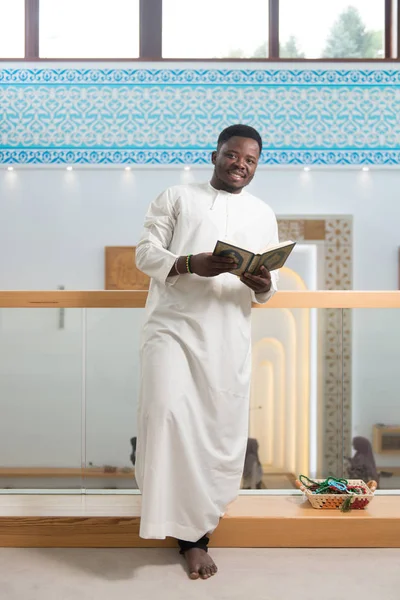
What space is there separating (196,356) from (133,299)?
1.93 feet

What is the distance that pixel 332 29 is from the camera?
625 cm

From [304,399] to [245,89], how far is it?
12.0 ft

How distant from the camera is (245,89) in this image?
6047 mm

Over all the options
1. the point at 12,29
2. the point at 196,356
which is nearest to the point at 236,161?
the point at 196,356

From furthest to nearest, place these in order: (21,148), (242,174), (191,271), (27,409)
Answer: (21,148) < (27,409) < (242,174) < (191,271)

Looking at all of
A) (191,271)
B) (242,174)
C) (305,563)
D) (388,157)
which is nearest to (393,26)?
(388,157)

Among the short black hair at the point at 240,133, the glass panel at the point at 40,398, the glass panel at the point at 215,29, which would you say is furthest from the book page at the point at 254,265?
the glass panel at the point at 215,29

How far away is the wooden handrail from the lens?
10.0 ft

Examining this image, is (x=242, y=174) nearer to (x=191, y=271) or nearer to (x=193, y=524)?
(x=191, y=271)

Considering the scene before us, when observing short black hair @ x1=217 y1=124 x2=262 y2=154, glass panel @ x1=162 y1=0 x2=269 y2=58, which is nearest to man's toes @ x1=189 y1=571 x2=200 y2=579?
short black hair @ x1=217 y1=124 x2=262 y2=154

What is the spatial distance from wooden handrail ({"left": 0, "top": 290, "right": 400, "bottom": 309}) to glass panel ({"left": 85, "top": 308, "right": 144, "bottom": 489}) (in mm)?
95

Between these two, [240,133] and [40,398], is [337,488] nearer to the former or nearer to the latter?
[40,398]

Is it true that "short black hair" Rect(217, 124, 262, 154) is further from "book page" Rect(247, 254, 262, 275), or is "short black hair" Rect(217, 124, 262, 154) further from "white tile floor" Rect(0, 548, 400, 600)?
"white tile floor" Rect(0, 548, 400, 600)

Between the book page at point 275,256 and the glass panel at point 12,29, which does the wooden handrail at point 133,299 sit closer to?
the book page at point 275,256
